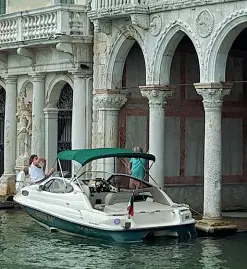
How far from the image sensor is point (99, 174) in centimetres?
2230

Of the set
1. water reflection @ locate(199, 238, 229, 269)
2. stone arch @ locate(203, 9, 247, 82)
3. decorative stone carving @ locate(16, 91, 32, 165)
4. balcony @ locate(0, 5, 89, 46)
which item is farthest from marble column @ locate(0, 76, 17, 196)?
water reflection @ locate(199, 238, 229, 269)

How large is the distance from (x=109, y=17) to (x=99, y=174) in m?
4.03

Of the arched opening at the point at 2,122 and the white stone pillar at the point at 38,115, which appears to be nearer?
the white stone pillar at the point at 38,115

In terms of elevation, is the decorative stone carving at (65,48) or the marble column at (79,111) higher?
the decorative stone carving at (65,48)

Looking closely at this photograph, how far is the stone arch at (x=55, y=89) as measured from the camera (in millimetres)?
24734

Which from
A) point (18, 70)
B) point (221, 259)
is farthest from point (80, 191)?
point (18, 70)

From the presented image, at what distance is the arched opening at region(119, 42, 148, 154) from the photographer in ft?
74.4

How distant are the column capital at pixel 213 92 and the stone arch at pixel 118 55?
291 cm

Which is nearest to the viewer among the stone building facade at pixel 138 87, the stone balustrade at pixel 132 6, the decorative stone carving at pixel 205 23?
the decorative stone carving at pixel 205 23

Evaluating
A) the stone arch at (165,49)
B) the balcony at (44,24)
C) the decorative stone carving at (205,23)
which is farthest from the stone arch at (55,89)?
the decorative stone carving at (205,23)

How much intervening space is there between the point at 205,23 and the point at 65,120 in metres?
7.62

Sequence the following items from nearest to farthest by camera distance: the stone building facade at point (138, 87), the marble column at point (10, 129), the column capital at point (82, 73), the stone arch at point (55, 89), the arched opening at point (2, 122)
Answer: the stone building facade at point (138, 87) < the column capital at point (82, 73) < the stone arch at point (55, 89) < the marble column at point (10, 129) < the arched opening at point (2, 122)

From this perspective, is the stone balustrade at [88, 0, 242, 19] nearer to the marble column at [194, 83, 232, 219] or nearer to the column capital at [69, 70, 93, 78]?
the marble column at [194, 83, 232, 219]

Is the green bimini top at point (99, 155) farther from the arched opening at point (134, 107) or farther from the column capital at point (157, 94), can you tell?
the arched opening at point (134, 107)
